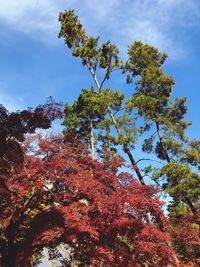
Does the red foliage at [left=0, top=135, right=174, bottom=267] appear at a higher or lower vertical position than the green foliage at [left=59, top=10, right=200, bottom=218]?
lower

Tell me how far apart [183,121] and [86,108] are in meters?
7.17

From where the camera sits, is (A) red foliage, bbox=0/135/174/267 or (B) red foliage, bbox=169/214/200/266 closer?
(A) red foliage, bbox=0/135/174/267

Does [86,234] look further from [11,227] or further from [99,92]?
[99,92]

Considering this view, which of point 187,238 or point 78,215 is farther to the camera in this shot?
point 187,238

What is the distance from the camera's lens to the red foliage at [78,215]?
1199 cm

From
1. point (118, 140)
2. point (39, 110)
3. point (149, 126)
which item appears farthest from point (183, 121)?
point (39, 110)

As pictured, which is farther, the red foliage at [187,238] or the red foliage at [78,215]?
the red foliage at [187,238]

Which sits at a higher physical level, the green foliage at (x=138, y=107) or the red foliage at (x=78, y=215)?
the green foliage at (x=138, y=107)

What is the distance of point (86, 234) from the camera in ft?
40.5

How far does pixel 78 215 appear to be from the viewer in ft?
39.0

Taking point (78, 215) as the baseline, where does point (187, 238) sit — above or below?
above

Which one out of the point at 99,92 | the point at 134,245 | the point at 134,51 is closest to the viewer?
the point at 134,245

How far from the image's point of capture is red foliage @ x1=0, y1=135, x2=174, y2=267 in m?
12.0

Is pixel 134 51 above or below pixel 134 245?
above
